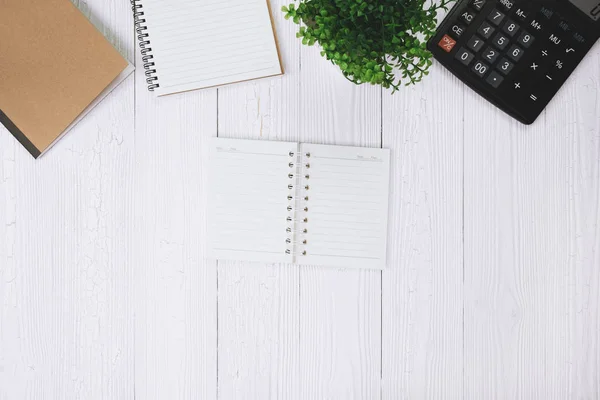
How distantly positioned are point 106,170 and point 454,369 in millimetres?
623

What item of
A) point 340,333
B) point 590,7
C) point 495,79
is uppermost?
point 590,7

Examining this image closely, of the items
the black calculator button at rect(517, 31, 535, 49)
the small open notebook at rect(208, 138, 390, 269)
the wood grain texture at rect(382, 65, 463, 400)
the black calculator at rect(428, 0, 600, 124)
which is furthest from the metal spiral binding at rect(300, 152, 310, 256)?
the black calculator button at rect(517, 31, 535, 49)

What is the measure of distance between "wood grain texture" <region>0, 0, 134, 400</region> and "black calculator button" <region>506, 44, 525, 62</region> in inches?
23.2

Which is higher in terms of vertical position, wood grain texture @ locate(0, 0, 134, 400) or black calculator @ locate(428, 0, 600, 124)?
black calculator @ locate(428, 0, 600, 124)

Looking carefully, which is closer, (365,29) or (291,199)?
(365,29)

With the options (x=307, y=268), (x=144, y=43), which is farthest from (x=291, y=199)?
(x=144, y=43)

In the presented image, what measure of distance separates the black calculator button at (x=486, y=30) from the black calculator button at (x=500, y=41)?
0.01 metres

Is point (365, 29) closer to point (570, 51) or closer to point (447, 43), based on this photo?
point (447, 43)

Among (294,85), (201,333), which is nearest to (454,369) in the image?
(201,333)

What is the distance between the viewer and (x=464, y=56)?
2.46ft

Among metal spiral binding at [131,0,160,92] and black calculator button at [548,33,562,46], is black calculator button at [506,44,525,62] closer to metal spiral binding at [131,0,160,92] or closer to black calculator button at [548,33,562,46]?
black calculator button at [548,33,562,46]

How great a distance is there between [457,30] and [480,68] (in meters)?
0.07

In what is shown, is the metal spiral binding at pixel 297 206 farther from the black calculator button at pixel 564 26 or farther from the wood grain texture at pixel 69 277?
the black calculator button at pixel 564 26

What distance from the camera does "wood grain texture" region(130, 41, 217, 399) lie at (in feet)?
2.54
